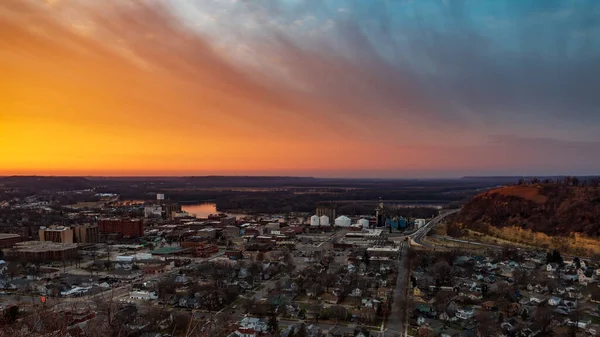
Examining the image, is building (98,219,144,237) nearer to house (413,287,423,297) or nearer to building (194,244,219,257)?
building (194,244,219,257)

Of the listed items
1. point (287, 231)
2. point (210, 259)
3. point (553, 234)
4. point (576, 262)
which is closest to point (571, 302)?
point (576, 262)

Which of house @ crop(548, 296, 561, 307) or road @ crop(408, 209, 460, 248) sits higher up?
house @ crop(548, 296, 561, 307)

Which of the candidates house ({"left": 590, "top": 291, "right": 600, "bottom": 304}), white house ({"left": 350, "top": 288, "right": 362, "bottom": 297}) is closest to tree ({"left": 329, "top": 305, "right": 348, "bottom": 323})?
white house ({"left": 350, "top": 288, "right": 362, "bottom": 297})

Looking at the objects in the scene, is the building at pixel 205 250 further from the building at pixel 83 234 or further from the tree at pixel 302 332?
the tree at pixel 302 332

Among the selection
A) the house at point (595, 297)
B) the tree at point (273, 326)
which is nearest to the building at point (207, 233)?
the tree at point (273, 326)

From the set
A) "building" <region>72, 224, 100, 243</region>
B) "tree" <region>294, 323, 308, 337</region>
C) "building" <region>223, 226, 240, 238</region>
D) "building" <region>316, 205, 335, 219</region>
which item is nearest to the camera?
"tree" <region>294, 323, 308, 337</region>

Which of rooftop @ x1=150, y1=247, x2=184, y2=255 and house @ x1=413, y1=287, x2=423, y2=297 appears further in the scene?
rooftop @ x1=150, y1=247, x2=184, y2=255

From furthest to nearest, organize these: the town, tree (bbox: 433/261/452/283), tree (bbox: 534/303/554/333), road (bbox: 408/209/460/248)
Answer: road (bbox: 408/209/460/248)
tree (bbox: 433/261/452/283)
tree (bbox: 534/303/554/333)
the town
